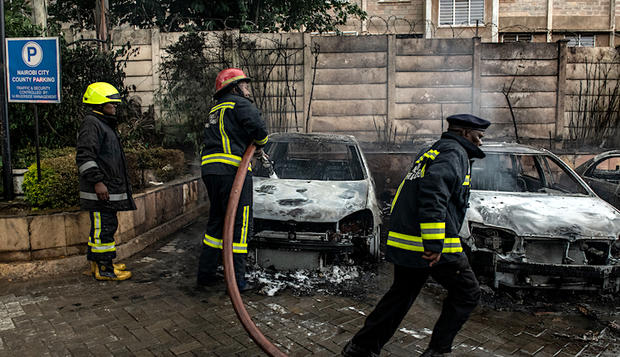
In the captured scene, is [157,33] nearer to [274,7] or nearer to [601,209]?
[274,7]

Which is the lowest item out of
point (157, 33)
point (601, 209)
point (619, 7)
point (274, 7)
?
point (601, 209)

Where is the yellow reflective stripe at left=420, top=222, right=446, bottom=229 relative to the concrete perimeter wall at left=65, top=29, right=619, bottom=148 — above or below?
below

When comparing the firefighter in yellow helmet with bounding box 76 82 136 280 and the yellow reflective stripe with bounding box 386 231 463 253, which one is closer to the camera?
the yellow reflective stripe with bounding box 386 231 463 253

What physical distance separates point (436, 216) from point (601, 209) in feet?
9.59

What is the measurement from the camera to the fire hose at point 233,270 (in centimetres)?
301

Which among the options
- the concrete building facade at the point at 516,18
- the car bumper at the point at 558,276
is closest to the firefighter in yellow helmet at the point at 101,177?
the car bumper at the point at 558,276

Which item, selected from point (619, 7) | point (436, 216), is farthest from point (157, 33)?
point (619, 7)

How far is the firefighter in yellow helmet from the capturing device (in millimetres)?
4316

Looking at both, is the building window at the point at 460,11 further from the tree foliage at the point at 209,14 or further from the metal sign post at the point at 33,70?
the metal sign post at the point at 33,70

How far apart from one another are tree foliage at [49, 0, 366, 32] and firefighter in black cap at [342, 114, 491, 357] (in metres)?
7.99

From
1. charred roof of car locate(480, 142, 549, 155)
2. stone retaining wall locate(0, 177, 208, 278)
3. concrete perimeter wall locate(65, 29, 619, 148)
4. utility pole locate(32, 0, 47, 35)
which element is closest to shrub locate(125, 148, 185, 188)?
stone retaining wall locate(0, 177, 208, 278)

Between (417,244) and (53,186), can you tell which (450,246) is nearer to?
(417,244)

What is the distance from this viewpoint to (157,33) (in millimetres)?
9250

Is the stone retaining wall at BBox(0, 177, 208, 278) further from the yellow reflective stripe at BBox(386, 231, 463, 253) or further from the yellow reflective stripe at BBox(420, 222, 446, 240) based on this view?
the yellow reflective stripe at BBox(420, 222, 446, 240)
